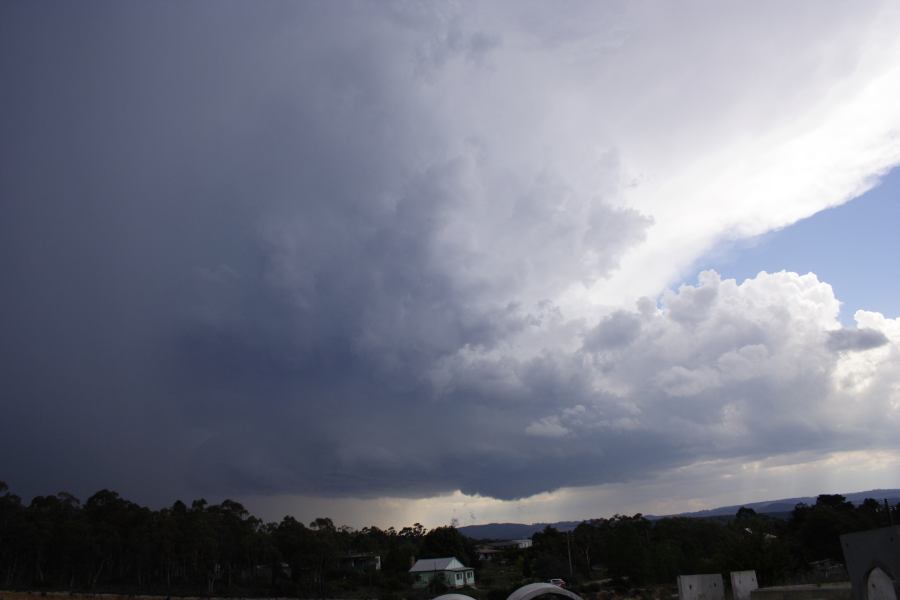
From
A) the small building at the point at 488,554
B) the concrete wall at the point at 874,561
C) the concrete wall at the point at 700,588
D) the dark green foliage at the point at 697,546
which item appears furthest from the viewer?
the small building at the point at 488,554

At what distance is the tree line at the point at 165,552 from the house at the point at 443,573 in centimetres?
225

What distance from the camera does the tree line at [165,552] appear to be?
6519 cm

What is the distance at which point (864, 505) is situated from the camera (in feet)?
233

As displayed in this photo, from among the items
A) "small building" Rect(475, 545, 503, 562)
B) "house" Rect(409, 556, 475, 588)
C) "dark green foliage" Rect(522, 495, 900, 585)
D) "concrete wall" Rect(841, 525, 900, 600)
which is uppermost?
"concrete wall" Rect(841, 525, 900, 600)

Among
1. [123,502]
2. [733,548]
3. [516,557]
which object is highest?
[123,502]

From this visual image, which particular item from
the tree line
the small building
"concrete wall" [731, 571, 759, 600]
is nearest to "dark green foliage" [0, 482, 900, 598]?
the tree line

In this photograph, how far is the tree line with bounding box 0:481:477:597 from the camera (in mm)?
65188

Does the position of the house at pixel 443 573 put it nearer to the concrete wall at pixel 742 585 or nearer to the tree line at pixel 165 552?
the tree line at pixel 165 552

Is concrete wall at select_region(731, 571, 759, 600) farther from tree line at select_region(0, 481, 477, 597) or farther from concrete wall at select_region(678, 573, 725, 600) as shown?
tree line at select_region(0, 481, 477, 597)

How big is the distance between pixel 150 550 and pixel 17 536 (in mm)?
12544

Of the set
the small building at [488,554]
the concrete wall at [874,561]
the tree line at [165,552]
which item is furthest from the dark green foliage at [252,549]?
the concrete wall at [874,561]

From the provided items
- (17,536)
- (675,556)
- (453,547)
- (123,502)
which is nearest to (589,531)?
(453,547)

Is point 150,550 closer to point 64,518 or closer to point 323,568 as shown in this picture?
point 64,518

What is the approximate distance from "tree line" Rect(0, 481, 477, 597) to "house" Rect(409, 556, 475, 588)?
2246mm
